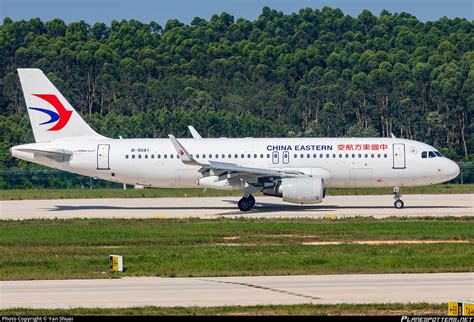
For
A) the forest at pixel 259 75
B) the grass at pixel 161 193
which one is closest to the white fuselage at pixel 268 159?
the grass at pixel 161 193

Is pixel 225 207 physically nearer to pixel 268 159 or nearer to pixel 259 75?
pixel 268 159

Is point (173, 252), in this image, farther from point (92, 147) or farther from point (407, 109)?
point (407, 109)

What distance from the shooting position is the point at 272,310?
22.5 metres

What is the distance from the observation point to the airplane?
4959 centimetres

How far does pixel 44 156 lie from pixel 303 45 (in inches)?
3942

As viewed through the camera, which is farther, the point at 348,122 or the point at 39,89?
the point at 348,122

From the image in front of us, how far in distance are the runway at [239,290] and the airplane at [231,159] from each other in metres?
20.9

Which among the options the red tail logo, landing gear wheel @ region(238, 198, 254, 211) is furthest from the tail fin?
landing gear wheel @ region(238, 198, 254, 211)

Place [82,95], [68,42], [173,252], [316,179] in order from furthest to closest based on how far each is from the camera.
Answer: [68,42] → [82,95] → [316,179] → [173,252]

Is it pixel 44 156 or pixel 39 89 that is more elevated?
pixel 39 89

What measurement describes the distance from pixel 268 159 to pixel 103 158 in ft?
26.6

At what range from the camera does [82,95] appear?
414 feet

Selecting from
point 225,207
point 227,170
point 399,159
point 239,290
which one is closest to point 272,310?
point 239,290

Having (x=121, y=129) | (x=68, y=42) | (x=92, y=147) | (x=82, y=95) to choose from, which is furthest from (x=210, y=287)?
(x=68, y=42)
